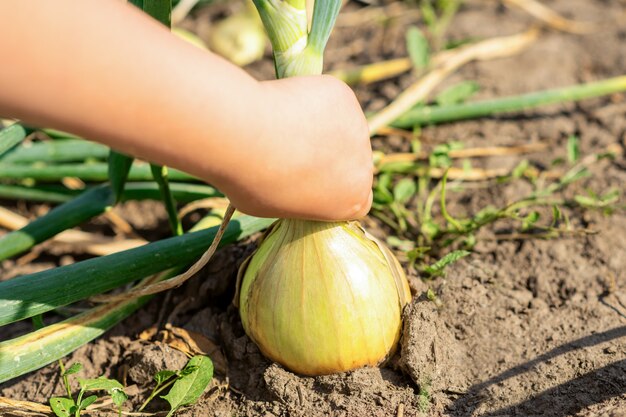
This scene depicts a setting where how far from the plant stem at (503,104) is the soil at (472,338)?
0.09 metres

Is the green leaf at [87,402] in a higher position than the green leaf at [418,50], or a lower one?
lower

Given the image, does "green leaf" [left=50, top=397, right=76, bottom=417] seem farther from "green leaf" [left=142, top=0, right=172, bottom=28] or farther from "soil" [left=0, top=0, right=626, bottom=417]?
"green leaf" [left=142, top=0, right=172, bottom=28]

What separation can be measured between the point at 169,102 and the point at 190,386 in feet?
1.99

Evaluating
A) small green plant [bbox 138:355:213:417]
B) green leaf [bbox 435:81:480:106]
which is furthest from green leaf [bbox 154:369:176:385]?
green leaf [bbox 435:81:480:106]

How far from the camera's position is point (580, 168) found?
1.85m

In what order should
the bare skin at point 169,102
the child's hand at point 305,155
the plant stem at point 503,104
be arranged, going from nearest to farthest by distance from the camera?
the bare skin at point 169,102 → the child's hand at point 305,155 → the plant stem at point 503,104

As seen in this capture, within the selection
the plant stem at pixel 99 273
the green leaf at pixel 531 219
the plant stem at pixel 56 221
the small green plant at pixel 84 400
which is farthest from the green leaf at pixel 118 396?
the green leaf at pixel 531 219

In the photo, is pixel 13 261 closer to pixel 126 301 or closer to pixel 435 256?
pixel 126 301

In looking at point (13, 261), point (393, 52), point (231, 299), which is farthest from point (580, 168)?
point (13, 261)

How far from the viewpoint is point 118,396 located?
1202 millimetres

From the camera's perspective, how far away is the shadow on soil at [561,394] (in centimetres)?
120

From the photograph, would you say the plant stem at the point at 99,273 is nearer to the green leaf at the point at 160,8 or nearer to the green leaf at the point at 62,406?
the green leaf at the point at 62,406

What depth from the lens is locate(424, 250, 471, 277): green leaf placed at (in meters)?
1.38

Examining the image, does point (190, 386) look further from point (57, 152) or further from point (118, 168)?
point (57, 152)
